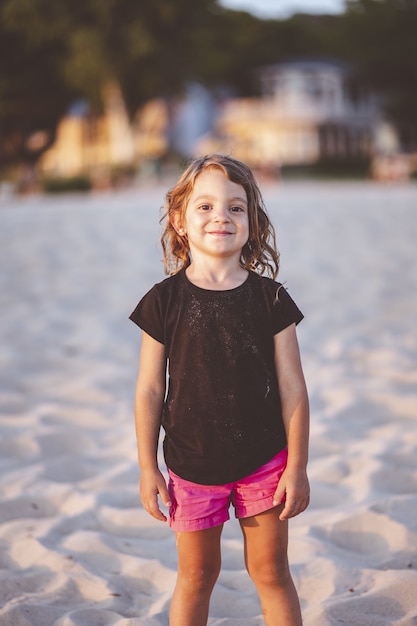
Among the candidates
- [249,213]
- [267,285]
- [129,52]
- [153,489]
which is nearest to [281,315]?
[267,285]

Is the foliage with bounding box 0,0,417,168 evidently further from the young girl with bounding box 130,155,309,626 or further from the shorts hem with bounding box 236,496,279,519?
the shorts hem with bounding box 236,496,279,519

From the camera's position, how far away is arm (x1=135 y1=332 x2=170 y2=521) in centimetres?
213

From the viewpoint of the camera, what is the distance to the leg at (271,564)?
6.87 feet

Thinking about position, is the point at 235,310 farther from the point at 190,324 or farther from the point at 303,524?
the point at 303,524

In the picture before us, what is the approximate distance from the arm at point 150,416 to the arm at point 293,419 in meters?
0.31

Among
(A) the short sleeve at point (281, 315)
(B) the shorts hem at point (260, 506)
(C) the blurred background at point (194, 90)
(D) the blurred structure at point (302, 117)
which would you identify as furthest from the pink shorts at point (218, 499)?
(D) the blurred structure at point (302, 117)

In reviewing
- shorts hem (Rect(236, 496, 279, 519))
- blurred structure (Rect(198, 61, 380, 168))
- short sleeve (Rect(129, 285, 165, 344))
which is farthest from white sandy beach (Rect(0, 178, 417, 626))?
blurred structure (Rect(198, 61, 380, 168))

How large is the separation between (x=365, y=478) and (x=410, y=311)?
3613 millimetres

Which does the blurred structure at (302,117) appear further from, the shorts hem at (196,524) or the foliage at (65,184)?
the shorts hem at (196,524)

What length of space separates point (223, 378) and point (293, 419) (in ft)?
0.70

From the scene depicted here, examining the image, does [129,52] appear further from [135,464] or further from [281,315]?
[281,315]

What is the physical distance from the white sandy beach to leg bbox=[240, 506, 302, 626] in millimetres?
374

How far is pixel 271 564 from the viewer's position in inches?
82.8

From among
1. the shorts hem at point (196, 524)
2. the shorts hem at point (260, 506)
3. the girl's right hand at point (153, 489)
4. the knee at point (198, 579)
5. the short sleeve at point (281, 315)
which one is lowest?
the knee at point (198, 579)
